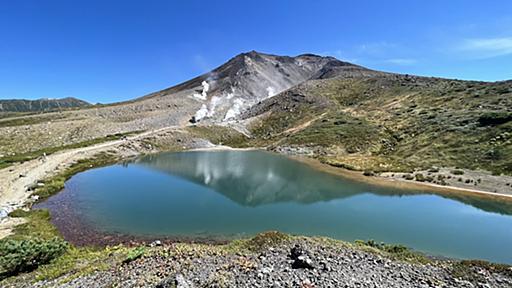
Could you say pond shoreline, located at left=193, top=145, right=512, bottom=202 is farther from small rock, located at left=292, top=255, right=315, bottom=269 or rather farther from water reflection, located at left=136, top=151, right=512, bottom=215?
small rock, located at left=292, top=255, right=315, bottom=269

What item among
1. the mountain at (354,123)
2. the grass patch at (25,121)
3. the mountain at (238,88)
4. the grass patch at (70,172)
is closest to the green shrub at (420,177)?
the mountain at (354,123)

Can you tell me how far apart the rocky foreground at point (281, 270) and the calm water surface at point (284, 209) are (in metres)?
6.81

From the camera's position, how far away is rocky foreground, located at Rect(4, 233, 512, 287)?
12.8m

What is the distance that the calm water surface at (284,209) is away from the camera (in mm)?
24062

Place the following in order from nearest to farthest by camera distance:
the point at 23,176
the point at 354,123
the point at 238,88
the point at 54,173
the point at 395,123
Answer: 1. the point at 23,176
2. the point at 54,173
3. the point at 395,123
4. the point at 354,123
5. the point at 238,88

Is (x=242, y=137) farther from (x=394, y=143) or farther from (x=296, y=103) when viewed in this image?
(x=394, y=143)

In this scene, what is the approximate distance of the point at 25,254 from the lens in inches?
606

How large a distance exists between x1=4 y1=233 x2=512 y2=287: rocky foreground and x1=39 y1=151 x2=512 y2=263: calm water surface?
6811 mm

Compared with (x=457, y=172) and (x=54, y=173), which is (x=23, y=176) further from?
(x=457, y=172)

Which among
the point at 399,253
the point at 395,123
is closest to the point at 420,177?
the point at 399,253

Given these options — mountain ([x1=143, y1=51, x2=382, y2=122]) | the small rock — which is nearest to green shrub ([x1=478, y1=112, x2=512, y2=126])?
the small rock

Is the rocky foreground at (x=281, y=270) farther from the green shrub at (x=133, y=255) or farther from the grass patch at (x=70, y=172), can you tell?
the grass patch at (x=70, y=172)

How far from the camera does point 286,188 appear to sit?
41375mm

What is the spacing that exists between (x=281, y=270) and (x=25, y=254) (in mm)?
Result: 12798
